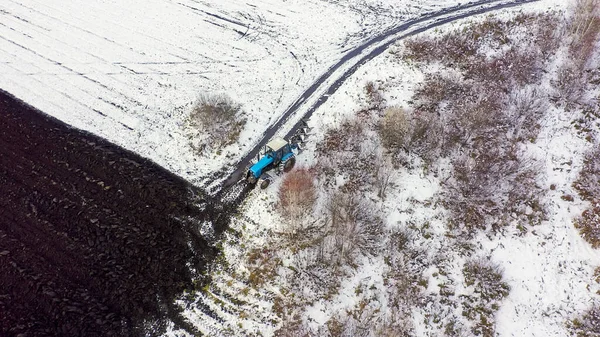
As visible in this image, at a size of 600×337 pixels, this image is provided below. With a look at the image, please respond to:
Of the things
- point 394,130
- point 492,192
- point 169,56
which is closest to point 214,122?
point 169,56

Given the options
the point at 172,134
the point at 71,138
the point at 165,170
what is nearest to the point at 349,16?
the point at 172,134

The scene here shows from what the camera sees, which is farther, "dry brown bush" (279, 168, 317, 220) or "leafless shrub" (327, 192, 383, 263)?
"dry brown bush" (279, 168, 317, 220)

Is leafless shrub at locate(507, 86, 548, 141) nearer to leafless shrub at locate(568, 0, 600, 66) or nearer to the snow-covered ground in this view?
the snow-covered ground

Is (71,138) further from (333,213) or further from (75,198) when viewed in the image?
(333,213)

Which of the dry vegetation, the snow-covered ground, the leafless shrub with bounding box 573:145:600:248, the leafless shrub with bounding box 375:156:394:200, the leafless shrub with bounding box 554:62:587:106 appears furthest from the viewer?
the leafless shrub with bounding box 554:62:587:106

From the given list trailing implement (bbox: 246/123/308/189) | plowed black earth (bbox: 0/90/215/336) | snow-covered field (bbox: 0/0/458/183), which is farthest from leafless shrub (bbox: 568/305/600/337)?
snow-covered field (bbox: 0/0/458/183)

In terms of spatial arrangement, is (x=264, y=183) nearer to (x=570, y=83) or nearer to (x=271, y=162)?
(x=271, y=162)
